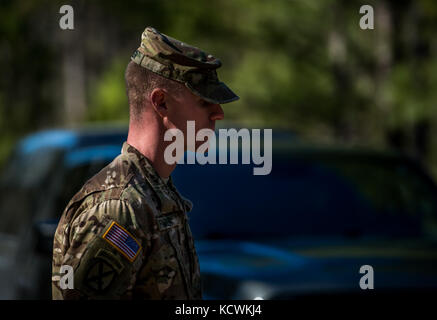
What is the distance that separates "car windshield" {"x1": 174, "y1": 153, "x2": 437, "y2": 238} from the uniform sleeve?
2.15 meters

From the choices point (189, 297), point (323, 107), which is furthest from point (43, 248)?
point (323, 107)

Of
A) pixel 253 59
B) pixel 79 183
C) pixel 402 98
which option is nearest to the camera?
pixel 79 183

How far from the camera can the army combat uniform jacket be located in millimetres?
1811

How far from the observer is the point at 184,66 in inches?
76.5

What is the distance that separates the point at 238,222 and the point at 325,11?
8556 millimetres

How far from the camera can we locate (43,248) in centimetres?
368

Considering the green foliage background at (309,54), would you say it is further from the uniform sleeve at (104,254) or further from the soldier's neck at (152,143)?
the uniform sleeve at (104,254)
